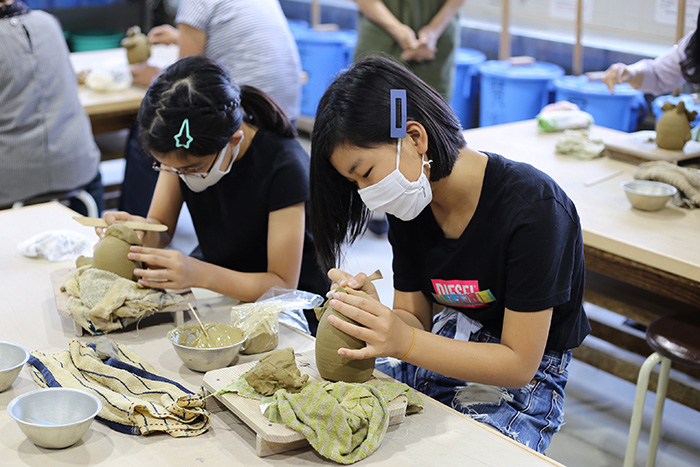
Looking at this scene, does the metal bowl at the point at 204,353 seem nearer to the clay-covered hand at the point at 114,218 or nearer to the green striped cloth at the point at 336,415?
the green striped cloth at the point at 336,415

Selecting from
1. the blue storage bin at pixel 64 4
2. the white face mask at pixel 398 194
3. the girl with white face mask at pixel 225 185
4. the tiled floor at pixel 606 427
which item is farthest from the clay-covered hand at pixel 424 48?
the blue storage bin at pixel 64 4

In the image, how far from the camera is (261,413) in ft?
4.06

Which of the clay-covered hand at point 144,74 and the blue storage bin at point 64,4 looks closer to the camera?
the clay-covered hand at point 144,74

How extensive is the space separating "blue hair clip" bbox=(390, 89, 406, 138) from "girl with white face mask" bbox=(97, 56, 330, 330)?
563 mm

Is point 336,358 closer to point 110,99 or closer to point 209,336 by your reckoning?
point 209,336

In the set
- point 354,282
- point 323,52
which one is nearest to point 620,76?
point 354,282

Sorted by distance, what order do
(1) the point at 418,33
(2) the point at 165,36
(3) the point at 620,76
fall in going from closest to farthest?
(3) the point at 620,76 → (1) the point at 418,33 → (2) the point at 165,36

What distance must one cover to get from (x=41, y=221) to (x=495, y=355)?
1487 mm

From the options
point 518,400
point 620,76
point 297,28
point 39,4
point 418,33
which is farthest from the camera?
point 39,4

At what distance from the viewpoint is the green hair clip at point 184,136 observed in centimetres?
173

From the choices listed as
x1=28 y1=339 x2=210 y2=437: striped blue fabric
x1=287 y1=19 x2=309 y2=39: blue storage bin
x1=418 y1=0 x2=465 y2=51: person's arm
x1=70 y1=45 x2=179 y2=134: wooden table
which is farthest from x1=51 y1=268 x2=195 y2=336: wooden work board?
x1=287 y1=19 x2=309 y2=39: blue storage bin

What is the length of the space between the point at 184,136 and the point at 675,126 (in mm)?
1854

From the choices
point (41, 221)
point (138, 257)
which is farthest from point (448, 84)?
point (138, 257)

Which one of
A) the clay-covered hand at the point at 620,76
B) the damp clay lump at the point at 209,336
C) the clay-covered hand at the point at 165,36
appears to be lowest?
the damp clay lump at the point at 209,336
